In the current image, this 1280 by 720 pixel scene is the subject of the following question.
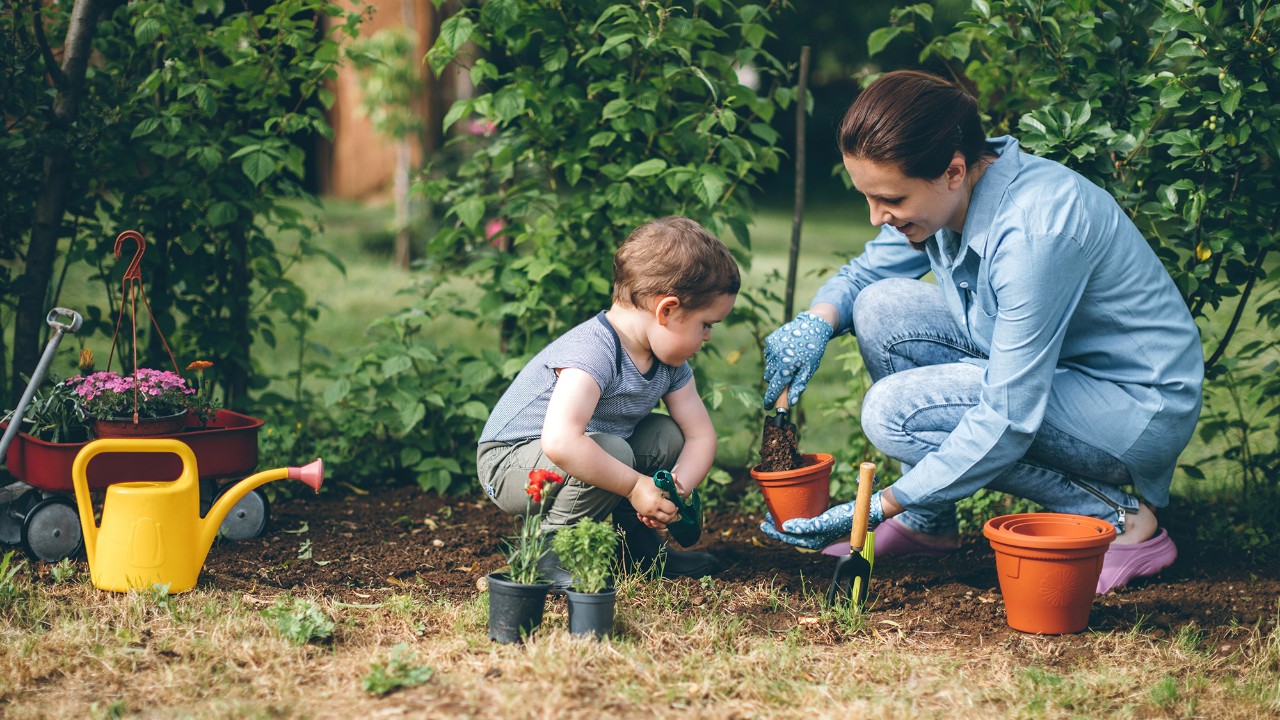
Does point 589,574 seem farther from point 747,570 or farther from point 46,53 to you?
point 46,53

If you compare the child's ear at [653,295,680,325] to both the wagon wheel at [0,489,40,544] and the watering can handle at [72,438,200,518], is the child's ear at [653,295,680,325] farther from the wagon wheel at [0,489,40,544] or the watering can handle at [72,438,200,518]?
the wagon wheel at [0,489,40,544]

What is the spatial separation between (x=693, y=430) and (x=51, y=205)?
2090 millimetres

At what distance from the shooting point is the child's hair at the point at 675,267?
2.50 m

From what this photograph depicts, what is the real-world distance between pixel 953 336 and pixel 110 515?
2.14 m

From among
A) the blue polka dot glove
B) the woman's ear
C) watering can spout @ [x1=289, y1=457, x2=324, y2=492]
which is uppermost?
the woman's ear

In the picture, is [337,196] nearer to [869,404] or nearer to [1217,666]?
[869,404]

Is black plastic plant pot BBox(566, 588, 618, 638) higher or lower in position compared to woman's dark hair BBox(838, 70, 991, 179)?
lower

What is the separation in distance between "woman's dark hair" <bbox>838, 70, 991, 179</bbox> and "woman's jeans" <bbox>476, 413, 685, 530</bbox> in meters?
0.85

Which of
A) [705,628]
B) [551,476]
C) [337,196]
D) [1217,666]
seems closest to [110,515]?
[551,476]

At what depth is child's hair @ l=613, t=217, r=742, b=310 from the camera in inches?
98.5

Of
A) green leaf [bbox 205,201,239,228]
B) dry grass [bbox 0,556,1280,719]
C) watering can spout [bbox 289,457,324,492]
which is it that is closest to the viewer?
dry grass [bbox 0,556,1280,719]

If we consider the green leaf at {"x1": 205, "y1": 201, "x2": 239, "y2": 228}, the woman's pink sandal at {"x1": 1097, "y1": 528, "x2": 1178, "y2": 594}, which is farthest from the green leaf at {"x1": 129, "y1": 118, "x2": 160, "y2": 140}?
the woman's pink sandal at {"x1": 1097, "y1": 528, "x2": 1178, "y2": 594}

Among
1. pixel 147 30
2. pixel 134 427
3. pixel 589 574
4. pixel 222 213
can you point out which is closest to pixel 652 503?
pixel 589 574

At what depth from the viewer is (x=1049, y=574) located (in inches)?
93.5
